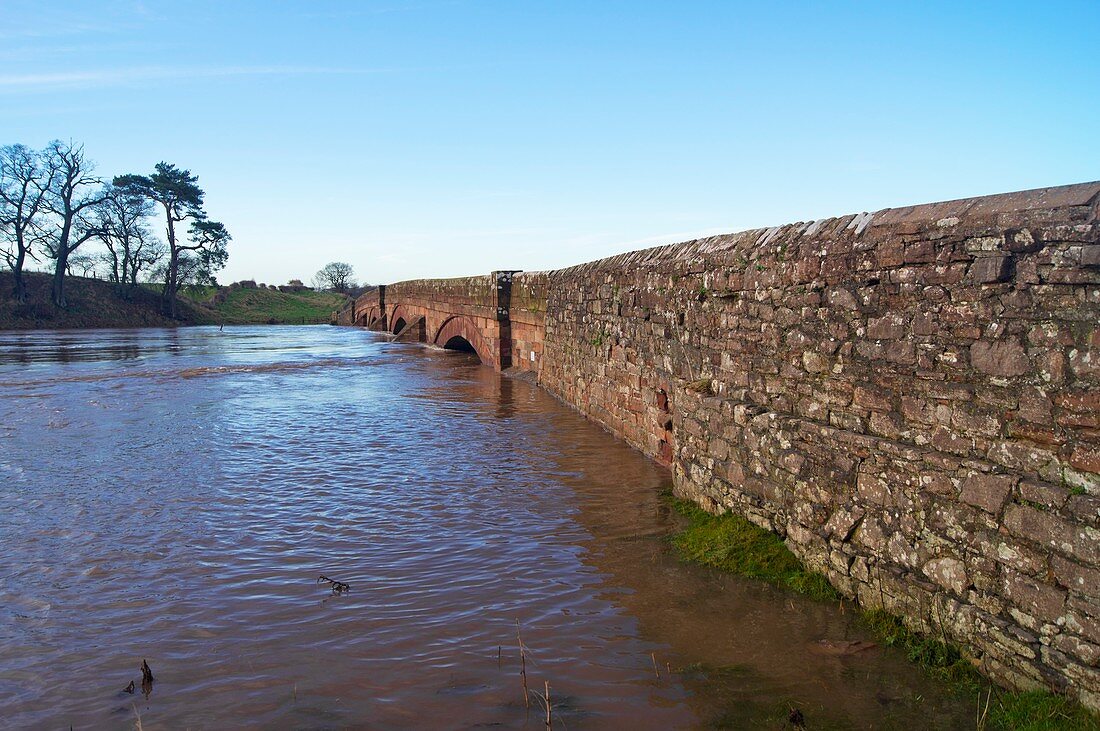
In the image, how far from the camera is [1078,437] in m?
3.09

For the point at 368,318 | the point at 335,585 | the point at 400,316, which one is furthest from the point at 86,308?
the point at 335,585

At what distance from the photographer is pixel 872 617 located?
4.09 m

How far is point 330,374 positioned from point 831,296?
621 inches

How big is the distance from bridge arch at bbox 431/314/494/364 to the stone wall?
12.8 m

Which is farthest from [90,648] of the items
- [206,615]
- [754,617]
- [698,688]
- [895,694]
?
[895,694]

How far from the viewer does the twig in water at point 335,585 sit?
4793 millimetres

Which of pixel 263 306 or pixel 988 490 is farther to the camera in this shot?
pixel 263 306

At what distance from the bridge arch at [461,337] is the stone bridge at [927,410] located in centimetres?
1234

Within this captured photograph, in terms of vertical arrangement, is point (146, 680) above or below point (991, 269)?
below

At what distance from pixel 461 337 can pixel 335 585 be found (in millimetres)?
17595

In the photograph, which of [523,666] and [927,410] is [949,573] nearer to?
[927,410]

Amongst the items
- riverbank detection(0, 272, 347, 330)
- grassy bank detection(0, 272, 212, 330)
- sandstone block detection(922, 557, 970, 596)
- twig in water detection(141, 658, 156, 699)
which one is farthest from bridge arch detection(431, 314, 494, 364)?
riverbank detection(0, 272, 347, 330)

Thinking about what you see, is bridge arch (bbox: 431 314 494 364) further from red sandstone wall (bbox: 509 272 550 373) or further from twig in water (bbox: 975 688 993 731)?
twig in water (bbox: 975 688 993 731)

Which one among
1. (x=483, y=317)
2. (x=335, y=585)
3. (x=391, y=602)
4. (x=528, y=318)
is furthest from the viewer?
(x=483, y=317)
